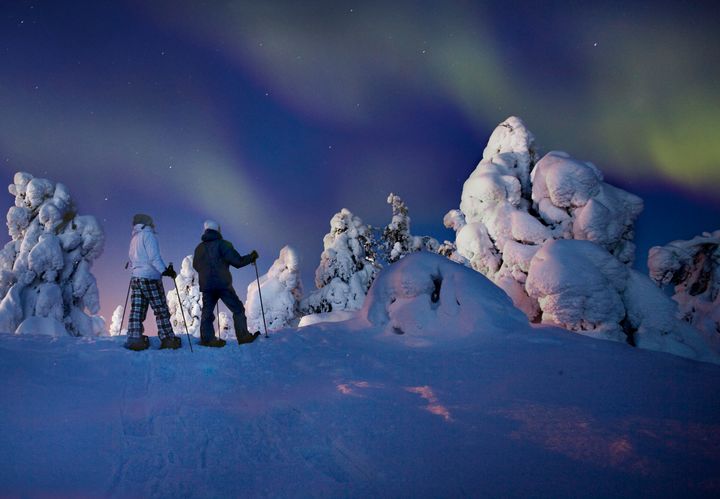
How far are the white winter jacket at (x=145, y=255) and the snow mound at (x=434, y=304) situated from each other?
395 cm

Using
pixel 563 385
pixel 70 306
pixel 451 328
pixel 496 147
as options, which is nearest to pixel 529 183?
pixel 496 147

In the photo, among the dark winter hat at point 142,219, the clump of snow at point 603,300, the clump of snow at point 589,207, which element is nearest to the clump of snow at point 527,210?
the clump of snow at point 589,207

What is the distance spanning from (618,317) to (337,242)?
16.1m

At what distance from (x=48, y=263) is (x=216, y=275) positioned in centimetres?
1836

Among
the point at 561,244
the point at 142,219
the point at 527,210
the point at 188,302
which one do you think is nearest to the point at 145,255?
the point at 142,219

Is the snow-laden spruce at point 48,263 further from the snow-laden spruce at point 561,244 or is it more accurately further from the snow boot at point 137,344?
the snow-laden spruce at point 561,244

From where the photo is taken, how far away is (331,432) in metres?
3.21

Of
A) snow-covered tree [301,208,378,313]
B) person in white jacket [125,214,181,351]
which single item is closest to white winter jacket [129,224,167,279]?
person in white jacket [125,214,181,351]

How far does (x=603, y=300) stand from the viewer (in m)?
9.53

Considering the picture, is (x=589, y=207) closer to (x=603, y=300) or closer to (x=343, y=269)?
(x=603, y=300)

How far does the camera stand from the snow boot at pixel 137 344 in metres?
5.86

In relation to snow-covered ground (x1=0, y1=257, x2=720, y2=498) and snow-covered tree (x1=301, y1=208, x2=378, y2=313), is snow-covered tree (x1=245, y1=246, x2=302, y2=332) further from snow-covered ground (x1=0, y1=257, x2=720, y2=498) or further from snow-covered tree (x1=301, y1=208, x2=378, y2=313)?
snow-covered ground (x1=0, y1=257, x2=720, y2=498)

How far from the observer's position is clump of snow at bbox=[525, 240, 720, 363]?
9328mm

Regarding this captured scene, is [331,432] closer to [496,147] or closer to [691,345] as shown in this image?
[691,345]
